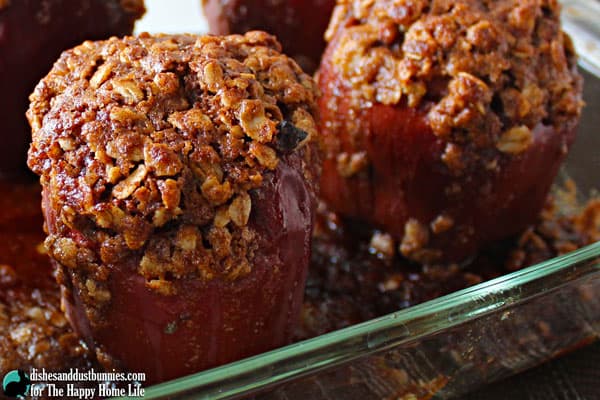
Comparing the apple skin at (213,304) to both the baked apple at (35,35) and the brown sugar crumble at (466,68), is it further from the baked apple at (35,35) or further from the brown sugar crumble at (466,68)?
the baked apple at (35,35)

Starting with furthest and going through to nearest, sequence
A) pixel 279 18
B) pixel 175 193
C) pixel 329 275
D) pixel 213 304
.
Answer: pixel 279 18
pixel 329 275
pixel 213 304
pixel 175 193

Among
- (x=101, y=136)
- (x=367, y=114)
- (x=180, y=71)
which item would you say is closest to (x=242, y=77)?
(x=180, y=71)

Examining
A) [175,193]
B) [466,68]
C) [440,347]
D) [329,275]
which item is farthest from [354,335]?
[466,68]

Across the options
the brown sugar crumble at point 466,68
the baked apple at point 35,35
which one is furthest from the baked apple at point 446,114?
the baked apple at point 35,35

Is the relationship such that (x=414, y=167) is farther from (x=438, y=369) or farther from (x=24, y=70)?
(x=24, y=70)

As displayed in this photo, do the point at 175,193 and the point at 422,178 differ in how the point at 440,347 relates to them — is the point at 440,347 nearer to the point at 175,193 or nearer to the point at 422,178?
the point at 422,178
